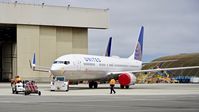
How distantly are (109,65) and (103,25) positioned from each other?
99.4 ft

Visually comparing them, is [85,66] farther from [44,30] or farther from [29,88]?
[44,30]

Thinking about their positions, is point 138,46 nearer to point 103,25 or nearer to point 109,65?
point 109,65

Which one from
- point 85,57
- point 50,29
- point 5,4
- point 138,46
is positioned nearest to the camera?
point 85,57

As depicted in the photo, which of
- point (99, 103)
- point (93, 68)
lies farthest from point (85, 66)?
point (99, 103)

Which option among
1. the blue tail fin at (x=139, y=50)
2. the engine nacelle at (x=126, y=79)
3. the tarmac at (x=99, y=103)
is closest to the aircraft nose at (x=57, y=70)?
the engine nacelle at (x=126, y=79)

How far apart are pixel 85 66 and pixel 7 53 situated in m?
42.2

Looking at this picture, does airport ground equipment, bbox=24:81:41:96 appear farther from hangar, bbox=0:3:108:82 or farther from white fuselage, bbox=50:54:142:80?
hangar, bbox=0:3:108:82

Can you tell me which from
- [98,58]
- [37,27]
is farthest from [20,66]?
[98,58]

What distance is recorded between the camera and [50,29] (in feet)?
280

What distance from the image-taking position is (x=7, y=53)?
3674 inches

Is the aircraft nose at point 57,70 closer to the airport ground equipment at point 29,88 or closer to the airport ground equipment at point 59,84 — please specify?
the airport ground equipment at point 59,84

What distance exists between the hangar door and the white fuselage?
3119 cm

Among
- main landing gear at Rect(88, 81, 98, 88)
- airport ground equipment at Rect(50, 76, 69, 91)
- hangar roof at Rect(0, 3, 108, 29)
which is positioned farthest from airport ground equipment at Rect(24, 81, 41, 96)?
hangar roof at Rect(0, 3, 108, 29)

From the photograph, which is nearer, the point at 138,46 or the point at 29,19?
the point at 138,46
